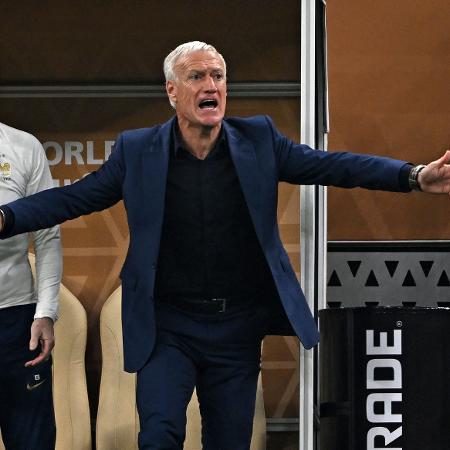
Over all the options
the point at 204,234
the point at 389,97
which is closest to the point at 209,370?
the point at 204,234

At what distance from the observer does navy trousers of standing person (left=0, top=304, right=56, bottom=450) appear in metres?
3.66

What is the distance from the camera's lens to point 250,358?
11.2ft

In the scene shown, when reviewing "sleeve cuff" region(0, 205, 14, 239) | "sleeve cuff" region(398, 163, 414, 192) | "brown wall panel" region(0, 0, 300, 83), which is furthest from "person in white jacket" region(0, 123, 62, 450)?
"sleeve cuff" region(398, 163, 414, 192)

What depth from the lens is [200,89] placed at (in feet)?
11.0

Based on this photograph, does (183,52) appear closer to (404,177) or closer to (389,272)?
(404,177)

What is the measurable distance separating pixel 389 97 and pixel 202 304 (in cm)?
166

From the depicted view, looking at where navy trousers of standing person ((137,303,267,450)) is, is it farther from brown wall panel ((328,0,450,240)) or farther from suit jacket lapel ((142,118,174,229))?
brown wall panel ((328,0,450,240))

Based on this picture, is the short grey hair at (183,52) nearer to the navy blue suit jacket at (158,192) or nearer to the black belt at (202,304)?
the navy blue suit jacket at (158,192)

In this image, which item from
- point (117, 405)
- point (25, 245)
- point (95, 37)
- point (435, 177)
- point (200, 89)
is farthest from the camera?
point (95, 37)

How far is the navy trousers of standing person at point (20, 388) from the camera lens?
3.66m

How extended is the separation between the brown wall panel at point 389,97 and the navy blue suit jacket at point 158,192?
1.18 m

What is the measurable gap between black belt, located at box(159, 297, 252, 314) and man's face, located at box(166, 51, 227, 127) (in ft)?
1.66

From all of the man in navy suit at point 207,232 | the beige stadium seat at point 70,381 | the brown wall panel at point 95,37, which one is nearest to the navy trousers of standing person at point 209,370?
the man in navy suit at point 207,232

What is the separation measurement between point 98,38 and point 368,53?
1.08m
